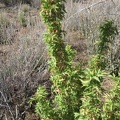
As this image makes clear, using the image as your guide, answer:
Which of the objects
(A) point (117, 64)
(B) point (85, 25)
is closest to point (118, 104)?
(A) point (117, 64)

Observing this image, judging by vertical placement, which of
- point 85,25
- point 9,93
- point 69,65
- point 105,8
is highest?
point 105,8

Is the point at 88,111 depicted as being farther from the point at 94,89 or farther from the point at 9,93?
the point at 9,93

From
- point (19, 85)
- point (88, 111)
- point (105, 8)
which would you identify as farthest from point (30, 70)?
point (105, 8)

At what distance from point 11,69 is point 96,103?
2247mm

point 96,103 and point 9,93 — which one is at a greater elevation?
point 96,103

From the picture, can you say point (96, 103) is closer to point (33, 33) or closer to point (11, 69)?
point (11, 69)

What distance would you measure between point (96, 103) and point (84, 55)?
360 cm

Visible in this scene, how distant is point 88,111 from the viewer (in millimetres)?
1866

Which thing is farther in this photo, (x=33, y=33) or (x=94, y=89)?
(x=33, y=33)

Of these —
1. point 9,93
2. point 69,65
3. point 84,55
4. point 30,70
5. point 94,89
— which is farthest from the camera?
point 84,55

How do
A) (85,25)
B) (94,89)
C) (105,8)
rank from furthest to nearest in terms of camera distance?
1. (105,8)
2. (85,25)
3. (94,89)

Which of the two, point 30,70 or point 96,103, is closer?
point 96,103

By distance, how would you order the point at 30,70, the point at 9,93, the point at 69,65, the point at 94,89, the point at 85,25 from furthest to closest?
the point at 85,25
the point at 30,70
the point at 9,93
the point at 69,65
the point at 94,89

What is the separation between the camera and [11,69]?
385 cm
